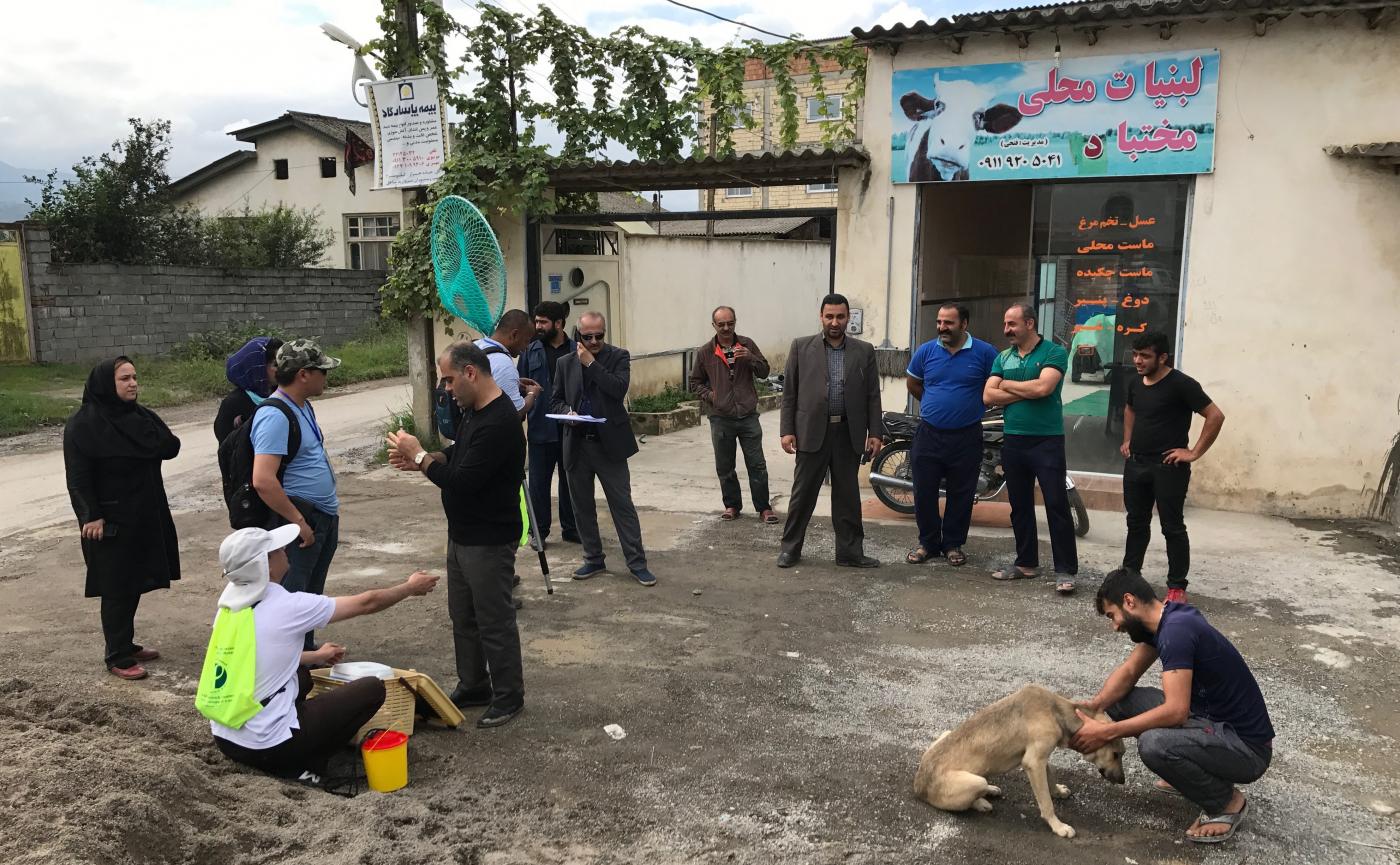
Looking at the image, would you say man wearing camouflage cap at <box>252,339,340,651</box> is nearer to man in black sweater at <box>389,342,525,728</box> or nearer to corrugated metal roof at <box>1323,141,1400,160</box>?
man in black sweater at <box>389,342,525,728</box>

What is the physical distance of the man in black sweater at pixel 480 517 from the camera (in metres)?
4.24

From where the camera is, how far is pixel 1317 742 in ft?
14.2

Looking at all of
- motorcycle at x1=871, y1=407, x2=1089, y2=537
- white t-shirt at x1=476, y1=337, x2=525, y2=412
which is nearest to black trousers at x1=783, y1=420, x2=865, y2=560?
motorcycle at x1=871, y1=407, x2=1089, y2=537

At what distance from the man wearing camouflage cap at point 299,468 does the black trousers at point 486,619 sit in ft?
2.42

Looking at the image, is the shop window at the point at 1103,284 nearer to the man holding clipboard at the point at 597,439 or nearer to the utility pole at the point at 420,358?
the man holding clipboard at the point at 597,439

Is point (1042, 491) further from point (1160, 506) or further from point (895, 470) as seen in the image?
point (895, 470)

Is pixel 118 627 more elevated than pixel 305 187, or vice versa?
pixel 305 187

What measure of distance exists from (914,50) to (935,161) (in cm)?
102

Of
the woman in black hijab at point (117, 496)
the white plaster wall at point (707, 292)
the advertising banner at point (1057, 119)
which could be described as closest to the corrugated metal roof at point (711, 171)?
the advertising banner at point (1057, 119)

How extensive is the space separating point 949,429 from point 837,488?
2.88 ft

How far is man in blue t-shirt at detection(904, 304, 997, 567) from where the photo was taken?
22.7 ft

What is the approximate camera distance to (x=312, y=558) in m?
4.82

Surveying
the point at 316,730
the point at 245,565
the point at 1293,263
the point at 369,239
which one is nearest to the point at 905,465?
the point at 1293,263

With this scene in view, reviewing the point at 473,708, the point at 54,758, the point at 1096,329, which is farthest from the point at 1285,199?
the point at 54,758
